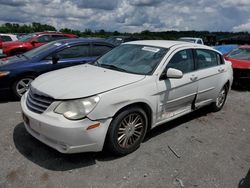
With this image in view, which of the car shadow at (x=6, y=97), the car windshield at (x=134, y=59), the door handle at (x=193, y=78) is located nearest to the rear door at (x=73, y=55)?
the car shadow at (x=6, y=97)

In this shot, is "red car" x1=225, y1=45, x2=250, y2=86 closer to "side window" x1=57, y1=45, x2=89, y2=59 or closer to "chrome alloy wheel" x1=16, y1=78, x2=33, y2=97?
"side window" x1=57, y1=45, x2=89, y2=59

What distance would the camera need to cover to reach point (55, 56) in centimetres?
612

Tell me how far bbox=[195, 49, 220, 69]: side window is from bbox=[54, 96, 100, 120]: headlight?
2.43 meters

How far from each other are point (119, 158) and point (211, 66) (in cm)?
278

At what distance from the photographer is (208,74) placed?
4.80 m

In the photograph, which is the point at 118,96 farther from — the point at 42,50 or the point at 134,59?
the point at 42,50

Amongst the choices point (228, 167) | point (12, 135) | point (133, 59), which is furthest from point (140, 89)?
point (12, 135)

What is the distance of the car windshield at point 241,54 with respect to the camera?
872 cm

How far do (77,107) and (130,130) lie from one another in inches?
34.8

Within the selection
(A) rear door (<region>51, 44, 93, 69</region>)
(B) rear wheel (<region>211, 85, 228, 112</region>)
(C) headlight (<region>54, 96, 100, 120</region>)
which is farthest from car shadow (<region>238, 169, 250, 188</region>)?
(A) rear door (<region>51, 44, 93, 69</region>)

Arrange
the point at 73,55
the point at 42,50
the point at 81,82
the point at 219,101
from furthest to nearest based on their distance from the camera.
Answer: the point at 73,55, the point at 42,50, the point at 219,101, the point at 81,82

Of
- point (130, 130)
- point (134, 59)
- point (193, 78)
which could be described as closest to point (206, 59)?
point (193, 78)

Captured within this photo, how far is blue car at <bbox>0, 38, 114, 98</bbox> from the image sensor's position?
222 inches

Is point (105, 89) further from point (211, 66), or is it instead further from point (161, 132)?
point (211, 66)
